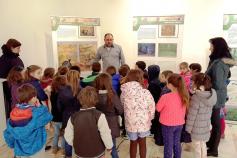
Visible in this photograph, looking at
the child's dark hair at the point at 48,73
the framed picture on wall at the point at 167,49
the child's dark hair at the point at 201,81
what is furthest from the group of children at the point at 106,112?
the framed picture on wall at the point at 167,49

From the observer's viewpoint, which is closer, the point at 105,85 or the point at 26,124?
the point at 26,124

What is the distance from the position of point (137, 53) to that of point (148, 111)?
8.02 feet

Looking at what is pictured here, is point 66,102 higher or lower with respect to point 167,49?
lower

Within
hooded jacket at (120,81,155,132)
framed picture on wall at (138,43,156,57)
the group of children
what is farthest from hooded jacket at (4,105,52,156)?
framed picture on wall at (138,43,156,57)

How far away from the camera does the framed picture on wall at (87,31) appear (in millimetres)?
4867

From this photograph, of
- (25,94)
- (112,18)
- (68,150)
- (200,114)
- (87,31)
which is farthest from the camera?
(112,18)

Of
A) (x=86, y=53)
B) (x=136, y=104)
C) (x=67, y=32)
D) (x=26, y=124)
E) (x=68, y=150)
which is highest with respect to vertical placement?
(x=67, y=32)

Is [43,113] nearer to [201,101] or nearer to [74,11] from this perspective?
[201,101]

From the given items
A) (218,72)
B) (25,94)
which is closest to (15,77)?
(25,94)

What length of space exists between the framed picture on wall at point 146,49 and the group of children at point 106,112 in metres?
1.68

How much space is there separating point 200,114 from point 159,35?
7.89ft

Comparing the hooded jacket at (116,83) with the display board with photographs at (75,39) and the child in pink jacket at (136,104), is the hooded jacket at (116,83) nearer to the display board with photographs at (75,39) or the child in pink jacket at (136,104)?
the child in pink jacket at (136,104)

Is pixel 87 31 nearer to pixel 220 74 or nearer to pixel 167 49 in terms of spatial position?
pixel 167 49

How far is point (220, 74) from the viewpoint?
316 cm
